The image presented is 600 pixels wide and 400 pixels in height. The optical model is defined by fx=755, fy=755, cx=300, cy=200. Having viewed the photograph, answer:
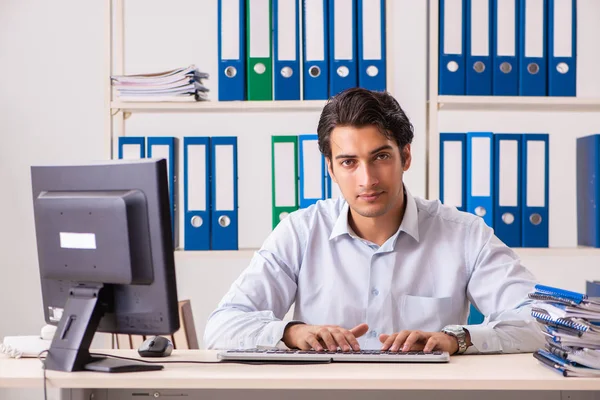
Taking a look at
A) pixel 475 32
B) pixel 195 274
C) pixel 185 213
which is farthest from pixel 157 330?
pixel 195 274

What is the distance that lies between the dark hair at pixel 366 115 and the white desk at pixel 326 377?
69cm

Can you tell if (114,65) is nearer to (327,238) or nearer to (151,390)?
(327,238)

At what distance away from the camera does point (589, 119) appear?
3.16 m

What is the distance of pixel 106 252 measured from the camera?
1.45 m

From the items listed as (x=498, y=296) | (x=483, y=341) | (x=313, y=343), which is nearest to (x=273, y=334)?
(x=313, y=343)

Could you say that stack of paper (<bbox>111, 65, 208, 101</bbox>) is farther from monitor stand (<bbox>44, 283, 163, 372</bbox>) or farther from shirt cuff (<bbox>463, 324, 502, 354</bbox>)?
shirt cuff (<bbox>463, 324, 502, 354</bbox>)

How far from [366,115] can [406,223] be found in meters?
0.31

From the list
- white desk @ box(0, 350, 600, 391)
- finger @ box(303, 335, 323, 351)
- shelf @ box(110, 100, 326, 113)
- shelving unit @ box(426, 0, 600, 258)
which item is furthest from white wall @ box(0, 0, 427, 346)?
white desk @ box(0, 350, 600, 391)

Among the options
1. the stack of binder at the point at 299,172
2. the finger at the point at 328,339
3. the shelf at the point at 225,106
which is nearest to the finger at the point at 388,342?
the finger at the point at 328,339

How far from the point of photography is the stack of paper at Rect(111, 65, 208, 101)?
250 cm

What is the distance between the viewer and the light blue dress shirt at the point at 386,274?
1945 mm

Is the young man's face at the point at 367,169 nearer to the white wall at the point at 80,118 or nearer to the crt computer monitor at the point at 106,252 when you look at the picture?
the crt computer monitor at the point at 106,252

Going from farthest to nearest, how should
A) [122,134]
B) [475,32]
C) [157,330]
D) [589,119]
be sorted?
1. [589,119]
2. [122,134]
3. [475,32]
4. [157,330]

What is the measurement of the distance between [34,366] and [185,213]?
104cm
